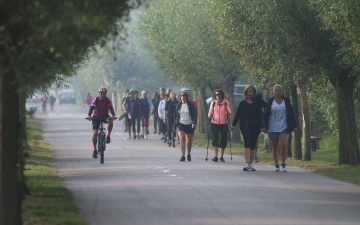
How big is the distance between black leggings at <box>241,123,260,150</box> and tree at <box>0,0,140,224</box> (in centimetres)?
866

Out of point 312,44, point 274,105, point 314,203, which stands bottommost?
point 314,203

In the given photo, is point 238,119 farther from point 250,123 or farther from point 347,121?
point 347,121

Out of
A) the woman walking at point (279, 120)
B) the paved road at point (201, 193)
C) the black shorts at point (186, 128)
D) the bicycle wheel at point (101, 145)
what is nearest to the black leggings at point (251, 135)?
the woman walking at point (279, 120)

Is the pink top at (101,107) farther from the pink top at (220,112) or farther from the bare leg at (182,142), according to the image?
the pink top at (220,112)

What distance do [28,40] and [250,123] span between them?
1082cm

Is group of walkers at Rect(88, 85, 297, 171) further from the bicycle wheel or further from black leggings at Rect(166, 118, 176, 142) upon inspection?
the bicycle wheel

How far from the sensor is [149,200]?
13219mm

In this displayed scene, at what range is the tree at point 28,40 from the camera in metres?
7.69

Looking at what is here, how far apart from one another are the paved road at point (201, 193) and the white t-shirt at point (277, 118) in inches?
36.8

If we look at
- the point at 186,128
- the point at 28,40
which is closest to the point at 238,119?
the point at 186,128

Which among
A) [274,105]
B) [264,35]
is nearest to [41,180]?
[274,105]

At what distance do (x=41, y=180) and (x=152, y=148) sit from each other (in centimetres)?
1131

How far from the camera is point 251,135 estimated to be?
18781 millimetres

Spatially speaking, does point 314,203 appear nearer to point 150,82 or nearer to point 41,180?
point 41,180
